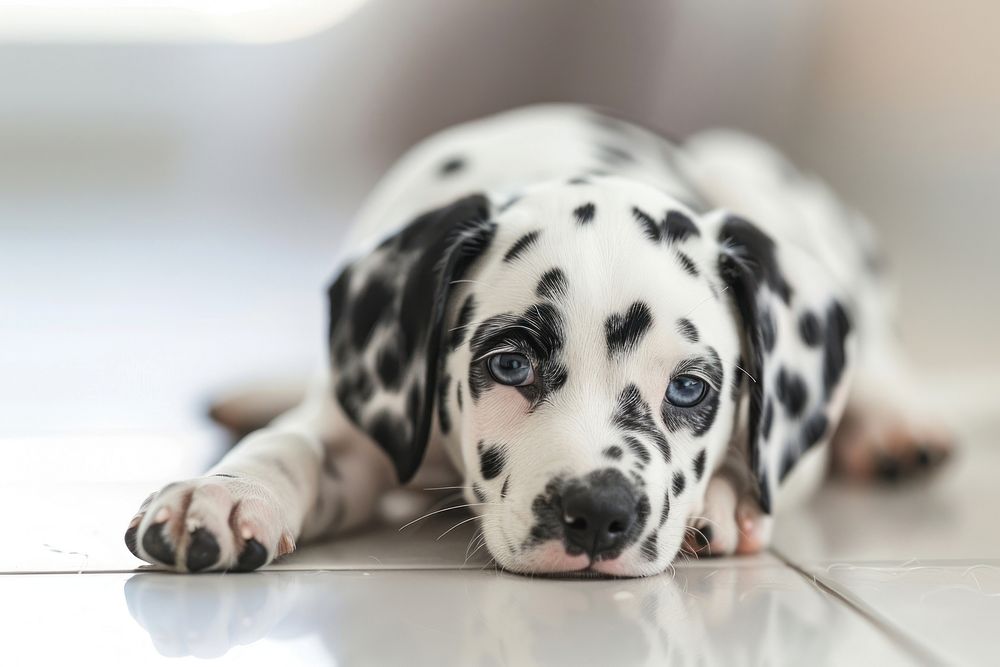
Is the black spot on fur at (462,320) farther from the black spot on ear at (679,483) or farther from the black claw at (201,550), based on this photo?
the black claw at (201,550)

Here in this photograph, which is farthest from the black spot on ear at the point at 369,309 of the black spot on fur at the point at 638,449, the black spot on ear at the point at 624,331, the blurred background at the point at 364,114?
the blurred background at the point at 364,114

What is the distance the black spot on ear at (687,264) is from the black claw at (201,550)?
987mm

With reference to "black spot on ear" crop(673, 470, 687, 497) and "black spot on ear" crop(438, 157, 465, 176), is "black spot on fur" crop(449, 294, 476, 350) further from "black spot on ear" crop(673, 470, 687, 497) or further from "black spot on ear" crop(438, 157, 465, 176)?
"black spot on ear" crop(438, 157, 465, 176)

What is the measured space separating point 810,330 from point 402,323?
2.82ft

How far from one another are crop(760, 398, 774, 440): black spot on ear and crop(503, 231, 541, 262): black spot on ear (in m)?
0.56

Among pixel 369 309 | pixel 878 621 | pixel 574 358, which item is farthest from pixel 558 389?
pixel 878 621

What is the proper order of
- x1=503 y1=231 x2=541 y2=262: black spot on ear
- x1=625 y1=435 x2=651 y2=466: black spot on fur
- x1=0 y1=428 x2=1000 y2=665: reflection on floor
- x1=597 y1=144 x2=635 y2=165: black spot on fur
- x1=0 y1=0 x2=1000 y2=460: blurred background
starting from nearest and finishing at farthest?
x1=0 y1=428 x2=1000 y2=665: reflection on floor < x1=625 y1=435 x2=651 y2=466: black spot on fur < x1=503 y1=231 x2=541 y2=262: black spot on ear < x1=597 y1=144 x2=635 y2=165: black spot on fur < x1=0 y1=0 x2=1000 y2=460: blurred background

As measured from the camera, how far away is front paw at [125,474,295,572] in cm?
179

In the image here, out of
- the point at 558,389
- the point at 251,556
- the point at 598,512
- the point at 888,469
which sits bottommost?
the point at 888,469

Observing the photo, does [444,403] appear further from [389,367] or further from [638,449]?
[638,449]

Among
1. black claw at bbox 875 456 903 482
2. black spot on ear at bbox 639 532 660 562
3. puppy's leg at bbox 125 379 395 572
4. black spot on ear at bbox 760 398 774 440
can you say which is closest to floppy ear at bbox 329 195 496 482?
puppy's leg at bbox 125 379 395 572

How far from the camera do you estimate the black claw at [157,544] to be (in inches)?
71.0

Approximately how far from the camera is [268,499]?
6.28 ft

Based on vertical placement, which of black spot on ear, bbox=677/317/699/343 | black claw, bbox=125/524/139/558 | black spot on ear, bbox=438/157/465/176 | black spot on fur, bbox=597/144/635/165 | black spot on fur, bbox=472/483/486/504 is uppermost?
black spot on fur, bbox=597/144/635/165
